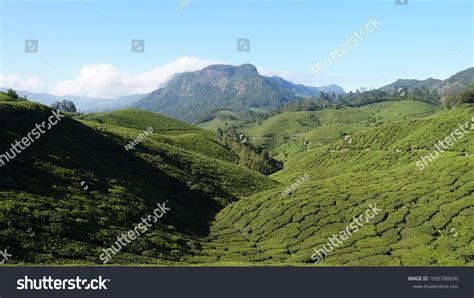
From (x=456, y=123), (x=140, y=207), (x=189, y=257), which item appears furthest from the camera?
(x=456, y=123)

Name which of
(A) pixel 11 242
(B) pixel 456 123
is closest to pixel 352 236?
(A) pixel 11 242

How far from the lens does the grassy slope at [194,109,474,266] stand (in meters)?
36.7

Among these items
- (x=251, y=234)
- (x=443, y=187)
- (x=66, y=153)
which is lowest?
(x=251, y=234)

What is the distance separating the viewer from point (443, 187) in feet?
156
